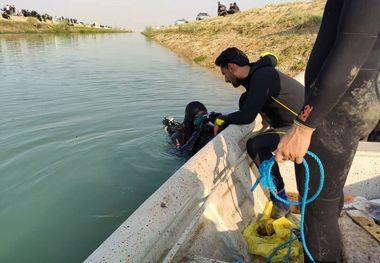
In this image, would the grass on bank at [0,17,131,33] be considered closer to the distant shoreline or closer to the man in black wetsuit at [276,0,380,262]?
the distant shoreline

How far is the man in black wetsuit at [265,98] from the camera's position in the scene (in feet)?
13.0

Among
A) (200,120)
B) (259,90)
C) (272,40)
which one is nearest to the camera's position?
(259,90)

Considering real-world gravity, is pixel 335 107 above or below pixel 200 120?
above

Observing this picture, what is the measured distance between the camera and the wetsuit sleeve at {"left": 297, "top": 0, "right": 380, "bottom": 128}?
6.04 feet

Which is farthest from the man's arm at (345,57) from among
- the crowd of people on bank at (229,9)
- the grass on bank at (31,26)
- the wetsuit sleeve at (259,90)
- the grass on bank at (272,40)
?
the grass on bank at (31,26)

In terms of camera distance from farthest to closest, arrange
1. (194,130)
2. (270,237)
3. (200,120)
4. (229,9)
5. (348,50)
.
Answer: (229,9) → (194,130) → (200,120) → (270,237) → (348,50)

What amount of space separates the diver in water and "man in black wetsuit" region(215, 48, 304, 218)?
125cm

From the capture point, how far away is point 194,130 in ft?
19.9

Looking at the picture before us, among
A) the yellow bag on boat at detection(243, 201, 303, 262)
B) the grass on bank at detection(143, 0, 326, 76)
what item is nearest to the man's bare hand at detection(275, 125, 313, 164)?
the yellow bag on boat at detection(243, 201, 303, 262)

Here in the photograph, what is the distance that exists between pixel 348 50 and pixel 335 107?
1.28 ft

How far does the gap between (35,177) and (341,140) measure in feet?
17.2

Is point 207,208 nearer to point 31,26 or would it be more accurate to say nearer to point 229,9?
point 229,9

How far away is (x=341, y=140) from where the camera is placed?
2.21 metres

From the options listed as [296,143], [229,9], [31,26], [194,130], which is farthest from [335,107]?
[31,26]
